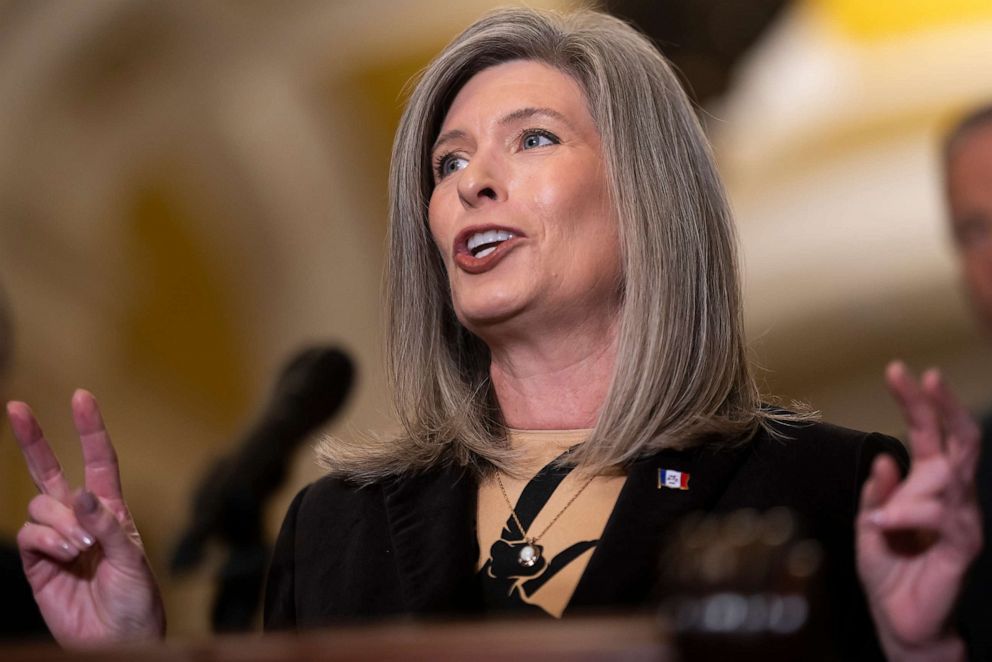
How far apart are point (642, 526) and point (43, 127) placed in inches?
132

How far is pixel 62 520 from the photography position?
1653 mm

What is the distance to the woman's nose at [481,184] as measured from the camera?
1.86 m

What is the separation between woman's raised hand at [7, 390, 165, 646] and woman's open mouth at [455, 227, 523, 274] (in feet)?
1.71

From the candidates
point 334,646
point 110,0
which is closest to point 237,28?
point 110,0

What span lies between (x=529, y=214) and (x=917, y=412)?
679mm

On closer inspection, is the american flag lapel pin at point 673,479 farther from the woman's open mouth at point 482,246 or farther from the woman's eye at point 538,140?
the woman's eye at point 538,140

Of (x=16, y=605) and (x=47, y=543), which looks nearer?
(x=47, y=543)

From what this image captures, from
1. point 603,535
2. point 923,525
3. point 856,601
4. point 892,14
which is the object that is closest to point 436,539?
point 603,535

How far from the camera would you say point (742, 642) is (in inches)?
40.6

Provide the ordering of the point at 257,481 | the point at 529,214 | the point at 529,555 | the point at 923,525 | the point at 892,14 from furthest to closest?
the point at 892,14, the point at 257,481, the point at 529,214, the point at 529,555, the point at 923,525

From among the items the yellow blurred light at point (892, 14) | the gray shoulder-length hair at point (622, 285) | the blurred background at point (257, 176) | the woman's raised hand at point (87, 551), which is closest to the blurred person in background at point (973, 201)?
the blurred background at point (257, 176)

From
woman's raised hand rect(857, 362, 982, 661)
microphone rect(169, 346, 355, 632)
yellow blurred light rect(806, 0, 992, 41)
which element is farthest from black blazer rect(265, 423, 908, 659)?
yellow blurred light rect(806, 0, 992, 41)

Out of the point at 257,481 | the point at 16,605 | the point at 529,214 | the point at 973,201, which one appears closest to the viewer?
the point at 529,214

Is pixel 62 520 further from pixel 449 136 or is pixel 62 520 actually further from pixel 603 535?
pixel 449 136
